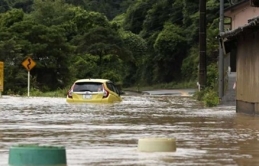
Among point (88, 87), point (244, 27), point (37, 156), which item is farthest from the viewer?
point (88, 87)

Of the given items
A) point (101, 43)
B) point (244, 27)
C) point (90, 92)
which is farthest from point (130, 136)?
point (101, 43)

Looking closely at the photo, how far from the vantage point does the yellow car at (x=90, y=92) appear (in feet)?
96.6

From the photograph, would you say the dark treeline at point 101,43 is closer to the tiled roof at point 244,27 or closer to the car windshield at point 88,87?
the car windshield at point 88,87

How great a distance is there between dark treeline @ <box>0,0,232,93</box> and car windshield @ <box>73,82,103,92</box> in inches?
710

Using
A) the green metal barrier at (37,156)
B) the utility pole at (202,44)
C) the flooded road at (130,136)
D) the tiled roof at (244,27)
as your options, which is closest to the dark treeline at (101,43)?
the utility pole at (202,44)

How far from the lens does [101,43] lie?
70.1 m

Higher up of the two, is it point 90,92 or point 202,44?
point 202,44

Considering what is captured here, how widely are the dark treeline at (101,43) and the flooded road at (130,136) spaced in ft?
90.3

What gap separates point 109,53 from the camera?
71750 mm

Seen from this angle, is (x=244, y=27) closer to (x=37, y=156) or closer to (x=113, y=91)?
(x=113, y=91)

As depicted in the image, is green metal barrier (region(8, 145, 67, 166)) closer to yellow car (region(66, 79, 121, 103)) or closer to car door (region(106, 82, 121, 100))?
yellow car (region(66, 79, 121, 103))

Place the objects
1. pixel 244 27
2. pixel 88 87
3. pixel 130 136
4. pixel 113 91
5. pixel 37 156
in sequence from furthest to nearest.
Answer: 1. pixel 113 91
2. pixel 88 87
3. pixel 244 27
4. pixel 130 136
5. pixel 37 156

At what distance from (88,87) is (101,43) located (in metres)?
40.4

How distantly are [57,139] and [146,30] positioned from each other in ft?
262
